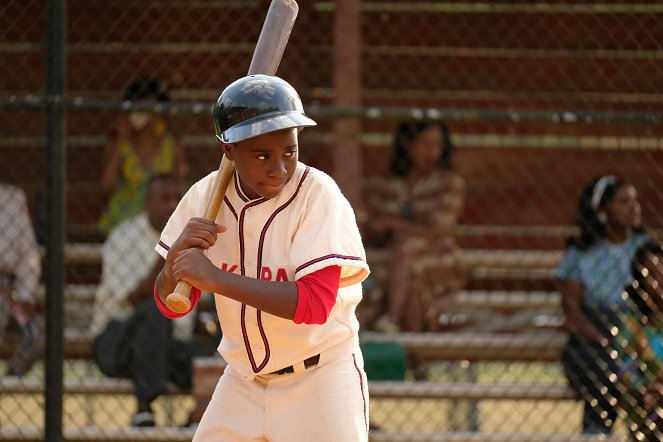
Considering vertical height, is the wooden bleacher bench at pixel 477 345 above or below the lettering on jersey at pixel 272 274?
below

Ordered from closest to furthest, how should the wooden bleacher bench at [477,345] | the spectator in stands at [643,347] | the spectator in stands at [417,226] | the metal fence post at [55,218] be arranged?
the metal fence post at [55,218] → the spectator in stands at [643,347] → the wooden bleacher bench at [477,345] → the spectator in stands at [417,226]

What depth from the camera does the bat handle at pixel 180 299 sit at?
→ 2.71 meters

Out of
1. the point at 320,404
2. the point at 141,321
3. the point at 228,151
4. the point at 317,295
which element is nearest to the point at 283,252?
the point at 317,295

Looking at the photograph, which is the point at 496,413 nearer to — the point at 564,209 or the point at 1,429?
the point at 564,209

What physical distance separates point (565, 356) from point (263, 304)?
242 cm

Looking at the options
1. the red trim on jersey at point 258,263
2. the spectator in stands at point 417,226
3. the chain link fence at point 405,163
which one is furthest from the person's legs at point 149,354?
the red trim on jersey at point 258,263

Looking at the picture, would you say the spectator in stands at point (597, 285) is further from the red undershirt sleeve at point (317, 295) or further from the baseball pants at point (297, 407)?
the red undershirt sleeve at point (317, 295)

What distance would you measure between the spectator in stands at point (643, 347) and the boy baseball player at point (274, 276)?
1.92m

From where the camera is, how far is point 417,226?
5402mm

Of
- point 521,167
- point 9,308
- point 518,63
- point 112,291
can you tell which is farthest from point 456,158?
point 9,308

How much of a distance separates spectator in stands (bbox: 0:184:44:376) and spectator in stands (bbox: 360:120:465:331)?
65.0 inches

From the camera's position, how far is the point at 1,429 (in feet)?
14.9

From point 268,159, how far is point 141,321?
84.6 inches

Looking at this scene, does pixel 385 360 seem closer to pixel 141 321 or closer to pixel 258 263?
pixel 141 321
